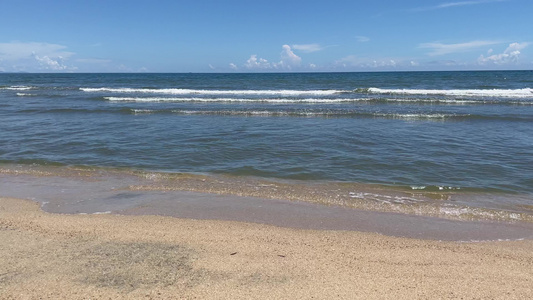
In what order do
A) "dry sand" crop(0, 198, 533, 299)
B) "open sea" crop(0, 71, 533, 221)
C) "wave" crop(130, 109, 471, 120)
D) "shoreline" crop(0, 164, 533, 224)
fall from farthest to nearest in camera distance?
"wave" crop(130, 109, 471, 120) < "open sea" crop(0, 71, 533, 221) < "shoreline" crop(0, 164, 533, 224) < "dry sand" crop(0, 198, 533, 299)

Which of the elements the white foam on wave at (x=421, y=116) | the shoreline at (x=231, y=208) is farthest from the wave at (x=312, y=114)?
the shoreline at (x=231, y=208)

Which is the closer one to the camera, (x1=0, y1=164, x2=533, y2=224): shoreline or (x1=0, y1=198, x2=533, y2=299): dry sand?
(x1=0, y1=198, x2=533, y2=299): dry sand

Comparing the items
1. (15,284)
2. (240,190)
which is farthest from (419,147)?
(15,284)

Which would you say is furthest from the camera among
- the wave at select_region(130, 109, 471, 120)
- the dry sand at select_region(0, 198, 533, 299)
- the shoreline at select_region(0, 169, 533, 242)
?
the wave at select_region(130, 109, 471, 120)

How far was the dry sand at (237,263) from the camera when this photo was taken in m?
3.70

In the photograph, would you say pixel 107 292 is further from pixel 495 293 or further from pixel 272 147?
pixel 272 147

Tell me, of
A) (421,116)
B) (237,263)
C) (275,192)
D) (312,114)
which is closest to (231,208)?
(275,192)

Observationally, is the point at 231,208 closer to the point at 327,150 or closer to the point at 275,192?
the point at 275,192

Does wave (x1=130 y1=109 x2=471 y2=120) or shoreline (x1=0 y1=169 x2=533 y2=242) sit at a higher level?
wave (x1=130 y1=109 x2=471 y2=120)

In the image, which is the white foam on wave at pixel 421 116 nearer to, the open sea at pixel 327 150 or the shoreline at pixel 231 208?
the open sea at pixel 327 150

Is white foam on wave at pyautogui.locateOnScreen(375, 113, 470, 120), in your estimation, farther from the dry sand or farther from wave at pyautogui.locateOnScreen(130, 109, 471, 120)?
the dry sand

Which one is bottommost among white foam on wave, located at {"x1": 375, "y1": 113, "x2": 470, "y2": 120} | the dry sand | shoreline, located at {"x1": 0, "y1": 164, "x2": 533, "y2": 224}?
the dry sand

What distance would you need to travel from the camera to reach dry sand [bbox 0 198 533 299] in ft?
12.1

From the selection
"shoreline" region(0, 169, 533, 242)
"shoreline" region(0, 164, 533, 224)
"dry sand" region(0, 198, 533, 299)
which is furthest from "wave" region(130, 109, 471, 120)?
"dry sand" region(0, 198, 533, 299)
